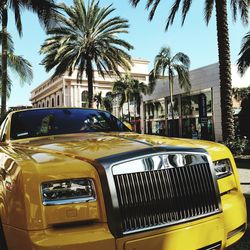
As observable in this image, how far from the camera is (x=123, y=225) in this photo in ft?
8.37

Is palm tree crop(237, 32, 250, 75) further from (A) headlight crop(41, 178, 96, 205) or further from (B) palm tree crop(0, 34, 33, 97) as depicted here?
(A) headlight crop(41, 178, 96, 205)

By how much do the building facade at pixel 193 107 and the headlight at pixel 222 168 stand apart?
86.1 ft

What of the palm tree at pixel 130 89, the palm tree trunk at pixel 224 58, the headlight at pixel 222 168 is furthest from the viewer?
the palm tree at pixel 130 89

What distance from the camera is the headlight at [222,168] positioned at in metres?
3.28

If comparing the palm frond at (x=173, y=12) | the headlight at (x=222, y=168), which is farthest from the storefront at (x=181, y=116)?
the headlight at (x=222, y=168)

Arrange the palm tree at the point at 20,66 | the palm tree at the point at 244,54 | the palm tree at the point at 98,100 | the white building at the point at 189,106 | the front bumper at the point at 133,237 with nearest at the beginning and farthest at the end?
1. the front bumper at the point at 133,237
2. the palm tree at the point at 20,66
3. the palm tree at the point at 244,54
4. the white building at the point at 189,106
5. the palm tree at the point at 98,100

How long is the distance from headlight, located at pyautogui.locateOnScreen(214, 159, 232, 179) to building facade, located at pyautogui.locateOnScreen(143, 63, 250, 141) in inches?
1033

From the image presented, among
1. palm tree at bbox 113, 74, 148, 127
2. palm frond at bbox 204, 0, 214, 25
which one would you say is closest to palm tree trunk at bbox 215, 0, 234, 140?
palm frond at bbox 204, 0, 214, 25

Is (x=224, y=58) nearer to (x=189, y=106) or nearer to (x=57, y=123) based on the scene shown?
(x=57, y=123)

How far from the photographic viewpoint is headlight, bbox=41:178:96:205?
2.54 meters

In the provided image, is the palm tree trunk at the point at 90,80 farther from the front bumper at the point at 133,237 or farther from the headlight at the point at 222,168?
the front bumper at the point at 133,237

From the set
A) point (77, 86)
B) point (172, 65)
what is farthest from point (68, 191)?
point (77, 86)

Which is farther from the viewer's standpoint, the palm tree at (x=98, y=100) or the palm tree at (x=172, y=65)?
the palm tree at (x=98, y=100)

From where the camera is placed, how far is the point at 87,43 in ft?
84.5
